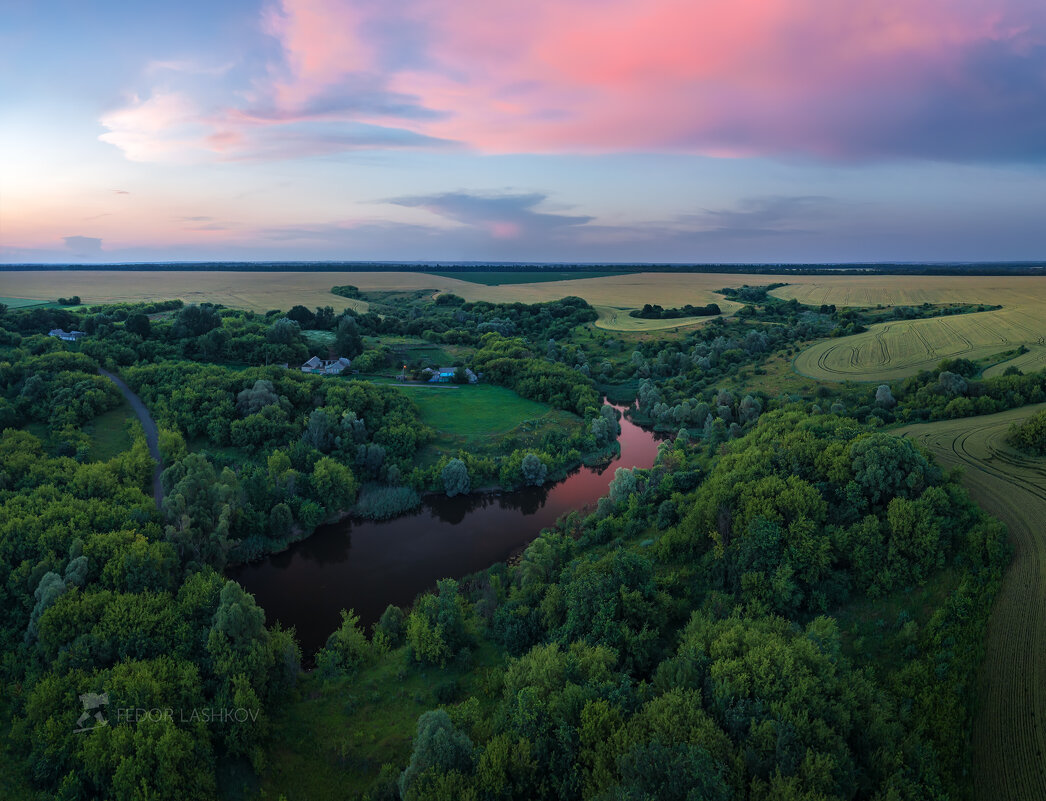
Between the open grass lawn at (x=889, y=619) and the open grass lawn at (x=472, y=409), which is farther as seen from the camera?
the open grass lawn at (x=472, y=409)

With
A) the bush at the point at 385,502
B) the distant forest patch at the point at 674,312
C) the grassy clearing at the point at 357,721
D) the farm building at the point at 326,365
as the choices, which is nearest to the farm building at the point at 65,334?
the farm building at the point at 326,365

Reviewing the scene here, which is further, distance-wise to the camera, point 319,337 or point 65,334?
point 319,337

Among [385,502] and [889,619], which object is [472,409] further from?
[889,619]

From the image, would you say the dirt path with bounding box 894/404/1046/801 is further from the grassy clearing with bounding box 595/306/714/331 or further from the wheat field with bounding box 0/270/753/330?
the wheat field with bounding box 0/270/753/330

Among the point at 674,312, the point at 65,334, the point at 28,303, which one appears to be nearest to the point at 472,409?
the point at 65,334

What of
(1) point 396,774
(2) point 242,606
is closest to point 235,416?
(2) point 242,606

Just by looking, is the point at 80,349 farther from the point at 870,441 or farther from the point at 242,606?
the point at 870,441

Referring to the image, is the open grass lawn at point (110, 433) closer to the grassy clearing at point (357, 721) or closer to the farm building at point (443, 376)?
the grassy clearing at point (357, 721)

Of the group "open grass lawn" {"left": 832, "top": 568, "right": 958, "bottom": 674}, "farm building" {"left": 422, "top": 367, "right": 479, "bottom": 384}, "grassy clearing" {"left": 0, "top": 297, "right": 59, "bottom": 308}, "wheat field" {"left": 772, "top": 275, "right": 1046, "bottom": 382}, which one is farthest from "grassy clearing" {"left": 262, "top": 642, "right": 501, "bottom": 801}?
"grassy clearing" {"left": 0, "top": 297, "right": 59, "bottom": 308}
